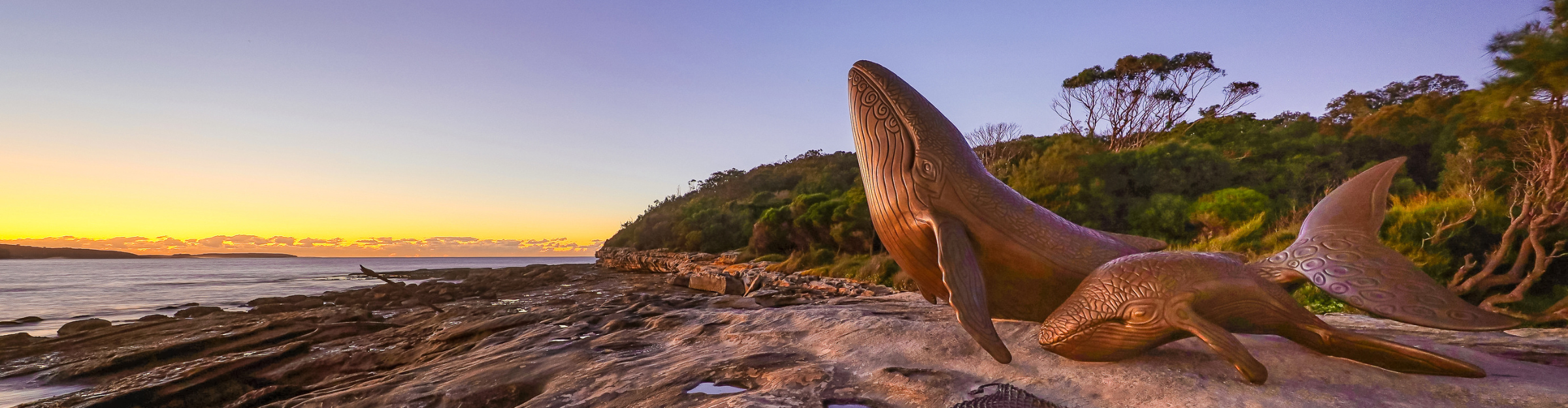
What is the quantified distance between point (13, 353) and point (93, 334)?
1.04 metres

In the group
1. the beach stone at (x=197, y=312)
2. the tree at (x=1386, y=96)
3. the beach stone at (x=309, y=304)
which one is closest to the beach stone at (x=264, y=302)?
the beach stone at (x=309, y=304)

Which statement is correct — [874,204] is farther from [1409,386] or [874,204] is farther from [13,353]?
[13,353]

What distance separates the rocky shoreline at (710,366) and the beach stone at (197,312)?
143 inches

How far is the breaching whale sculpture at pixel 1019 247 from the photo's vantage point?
2.72m

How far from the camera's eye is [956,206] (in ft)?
11.3

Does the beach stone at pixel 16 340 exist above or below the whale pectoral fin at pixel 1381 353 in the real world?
below

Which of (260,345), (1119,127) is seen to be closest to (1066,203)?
(1119,127)

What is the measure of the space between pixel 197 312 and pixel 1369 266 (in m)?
19.7

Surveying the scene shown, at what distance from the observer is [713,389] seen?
10.8 feet

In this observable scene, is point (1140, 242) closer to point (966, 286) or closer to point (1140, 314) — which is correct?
point (1140, 314)

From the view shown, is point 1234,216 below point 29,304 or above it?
above

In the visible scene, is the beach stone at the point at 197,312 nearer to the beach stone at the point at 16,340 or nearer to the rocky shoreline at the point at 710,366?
the beach stone at the point at 16,340

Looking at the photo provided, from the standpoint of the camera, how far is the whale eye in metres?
2.84

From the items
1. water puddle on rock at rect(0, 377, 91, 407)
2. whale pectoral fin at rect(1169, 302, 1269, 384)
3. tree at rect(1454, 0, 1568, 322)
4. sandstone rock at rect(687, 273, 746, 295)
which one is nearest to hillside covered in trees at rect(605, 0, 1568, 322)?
tree at rect(1454, 0, 1568, 322)
